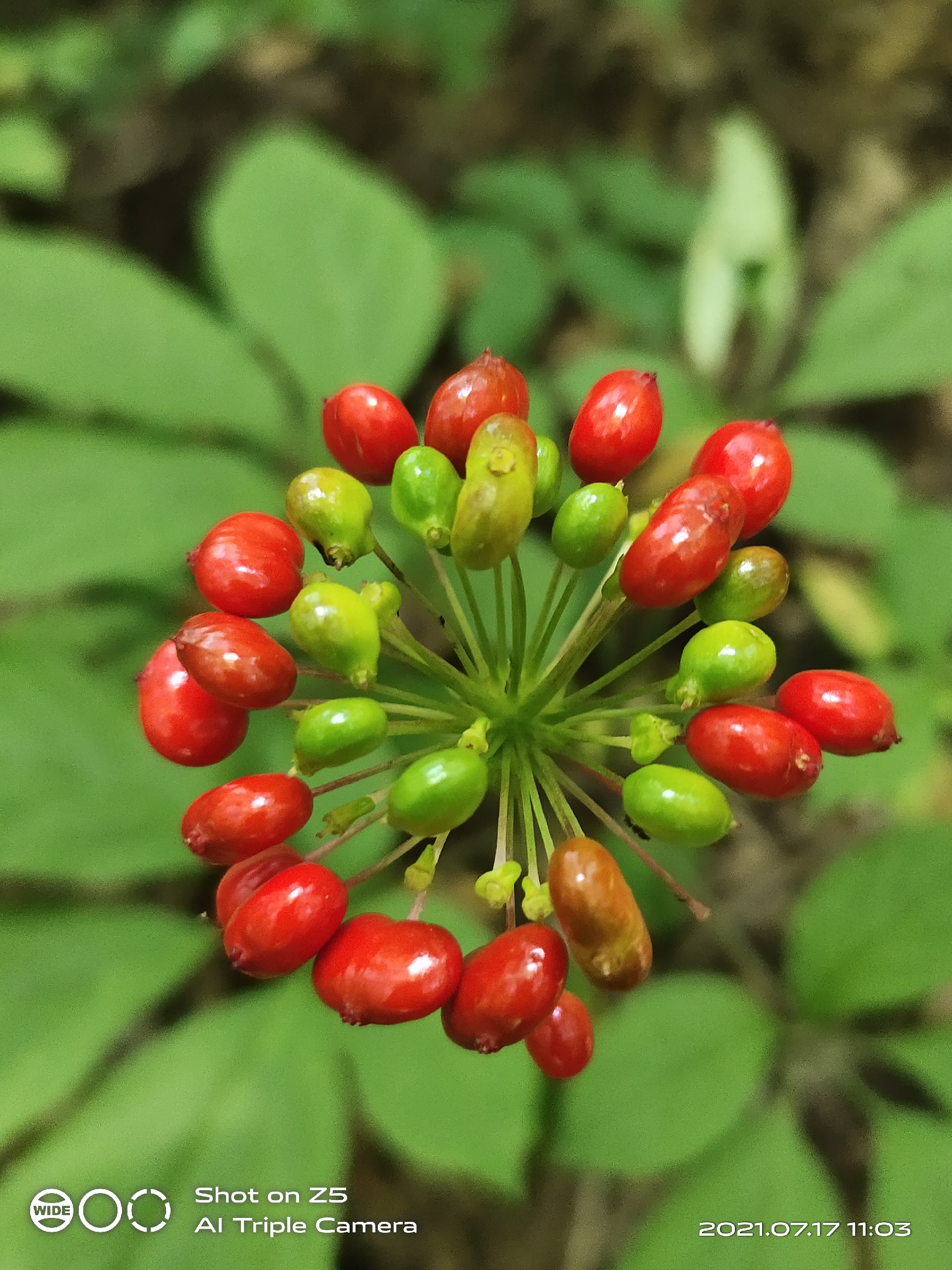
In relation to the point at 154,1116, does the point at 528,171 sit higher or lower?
higher

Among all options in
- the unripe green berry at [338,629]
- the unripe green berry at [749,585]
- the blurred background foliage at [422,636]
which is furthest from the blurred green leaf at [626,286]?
the unripe green berry at [338,629]

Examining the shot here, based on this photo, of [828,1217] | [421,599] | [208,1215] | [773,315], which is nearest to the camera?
[421,599]

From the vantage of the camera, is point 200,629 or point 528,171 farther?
point 528,171

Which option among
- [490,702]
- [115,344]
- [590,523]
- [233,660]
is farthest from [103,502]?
[590,523]

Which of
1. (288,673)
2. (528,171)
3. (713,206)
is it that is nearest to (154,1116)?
(288,673)

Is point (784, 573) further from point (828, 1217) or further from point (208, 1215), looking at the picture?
point (208, 1215)

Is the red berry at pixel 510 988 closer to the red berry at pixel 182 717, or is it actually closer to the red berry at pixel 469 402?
the red berry at pixel 182 717

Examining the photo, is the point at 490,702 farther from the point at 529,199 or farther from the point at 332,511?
the point at 529,199
